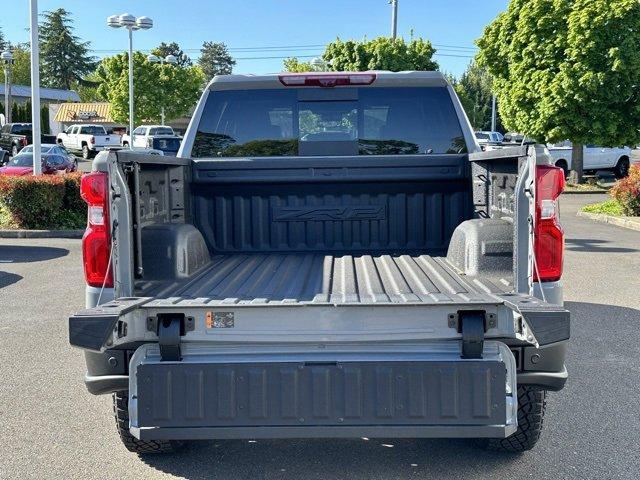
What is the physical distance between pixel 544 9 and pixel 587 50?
6.26 ft

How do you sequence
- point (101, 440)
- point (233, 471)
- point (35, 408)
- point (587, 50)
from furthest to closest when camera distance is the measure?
point (587, 50) → point (35, 408) → point (101, 440) → point (233, 471)

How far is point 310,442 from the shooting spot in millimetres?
4141

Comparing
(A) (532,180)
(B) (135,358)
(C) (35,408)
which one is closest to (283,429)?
(B) (135,358)

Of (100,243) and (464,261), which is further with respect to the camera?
(464,261)

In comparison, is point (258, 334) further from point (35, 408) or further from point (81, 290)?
point (81, 290)

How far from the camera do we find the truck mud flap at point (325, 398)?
9.91 ft

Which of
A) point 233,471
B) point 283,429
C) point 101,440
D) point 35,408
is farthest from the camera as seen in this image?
point 35,408

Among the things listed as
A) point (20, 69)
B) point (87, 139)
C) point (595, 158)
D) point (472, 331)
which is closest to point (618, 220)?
point (595, 158)

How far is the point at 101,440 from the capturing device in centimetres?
417

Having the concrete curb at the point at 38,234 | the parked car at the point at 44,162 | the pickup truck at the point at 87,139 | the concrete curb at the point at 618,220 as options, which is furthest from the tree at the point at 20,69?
the concrete curb at the point at 618,220

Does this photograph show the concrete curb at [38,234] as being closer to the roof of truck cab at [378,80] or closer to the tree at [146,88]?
the roof of truck cab at [378,80]

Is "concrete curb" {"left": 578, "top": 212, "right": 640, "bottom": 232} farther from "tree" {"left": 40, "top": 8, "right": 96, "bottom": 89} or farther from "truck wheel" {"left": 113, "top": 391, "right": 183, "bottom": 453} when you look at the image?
"tree" {"left": 40, "top": 8, "right": 96, "bottom": 89}

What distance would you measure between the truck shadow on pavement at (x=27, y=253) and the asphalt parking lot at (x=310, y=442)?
14.5 ft

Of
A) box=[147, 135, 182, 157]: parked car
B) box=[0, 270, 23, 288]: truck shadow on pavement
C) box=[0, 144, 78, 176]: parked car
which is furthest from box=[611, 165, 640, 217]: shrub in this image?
box=[147, 135, 182, 157]: parked car
